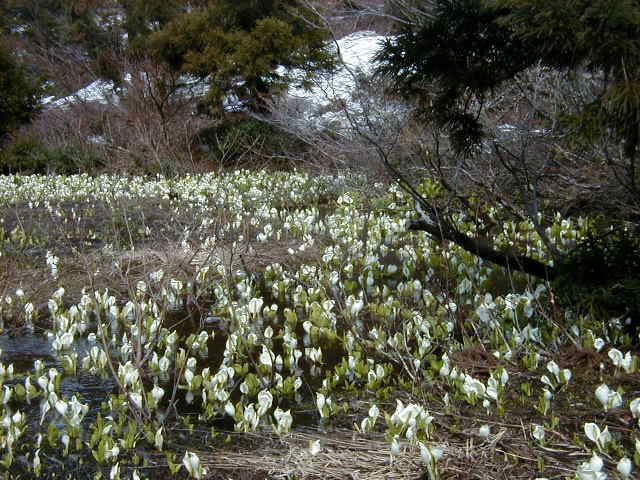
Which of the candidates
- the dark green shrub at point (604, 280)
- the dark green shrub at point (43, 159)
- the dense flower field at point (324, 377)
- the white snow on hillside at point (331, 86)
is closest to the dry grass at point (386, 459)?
the dense flower field at point (324, 377)

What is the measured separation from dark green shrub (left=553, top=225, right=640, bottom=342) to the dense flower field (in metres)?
0.12

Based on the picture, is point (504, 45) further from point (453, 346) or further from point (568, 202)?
point (568, 202)

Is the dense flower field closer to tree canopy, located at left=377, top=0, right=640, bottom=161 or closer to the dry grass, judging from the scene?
the dry grass

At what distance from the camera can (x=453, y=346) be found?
166 inches

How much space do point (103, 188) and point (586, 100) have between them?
831 centimetres

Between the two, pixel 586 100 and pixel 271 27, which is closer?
pixel 586 100

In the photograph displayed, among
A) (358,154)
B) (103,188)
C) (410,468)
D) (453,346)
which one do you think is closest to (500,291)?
(453,346)

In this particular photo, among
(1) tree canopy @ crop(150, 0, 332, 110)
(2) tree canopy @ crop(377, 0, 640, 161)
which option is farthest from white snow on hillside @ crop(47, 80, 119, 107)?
(2) tree canopy @ crop(377, 0, 640, 161)

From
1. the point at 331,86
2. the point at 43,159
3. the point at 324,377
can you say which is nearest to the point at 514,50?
the point at 324,377

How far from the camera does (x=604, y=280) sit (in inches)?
164

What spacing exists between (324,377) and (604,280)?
1.84 m

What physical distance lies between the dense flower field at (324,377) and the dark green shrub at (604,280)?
12 centimetres

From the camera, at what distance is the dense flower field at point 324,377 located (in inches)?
120

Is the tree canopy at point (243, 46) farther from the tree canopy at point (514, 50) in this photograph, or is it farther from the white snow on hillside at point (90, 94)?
the tree canopy at point (514, 50)
